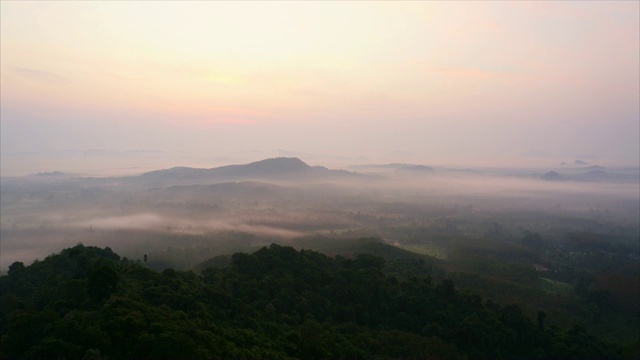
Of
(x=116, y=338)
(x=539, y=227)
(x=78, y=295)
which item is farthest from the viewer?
(x=539, y=227)

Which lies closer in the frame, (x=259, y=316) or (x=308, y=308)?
(x=259, y=316)

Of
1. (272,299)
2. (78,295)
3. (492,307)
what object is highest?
(78,295)

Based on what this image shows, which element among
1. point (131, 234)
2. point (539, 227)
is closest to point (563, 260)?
point (539, 227)

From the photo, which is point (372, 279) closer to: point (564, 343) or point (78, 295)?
point (564, 343)

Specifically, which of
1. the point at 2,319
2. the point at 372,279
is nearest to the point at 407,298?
the point at 372,279

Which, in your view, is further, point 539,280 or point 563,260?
point 563,260

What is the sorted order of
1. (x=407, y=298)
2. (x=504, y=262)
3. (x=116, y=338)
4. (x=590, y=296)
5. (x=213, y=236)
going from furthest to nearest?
(x=213, y=236) → (x=504, y=262) → (x=590, y=296) → (x=407, y=298) → (x=116, y=338)

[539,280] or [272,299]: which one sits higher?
[272,299]
